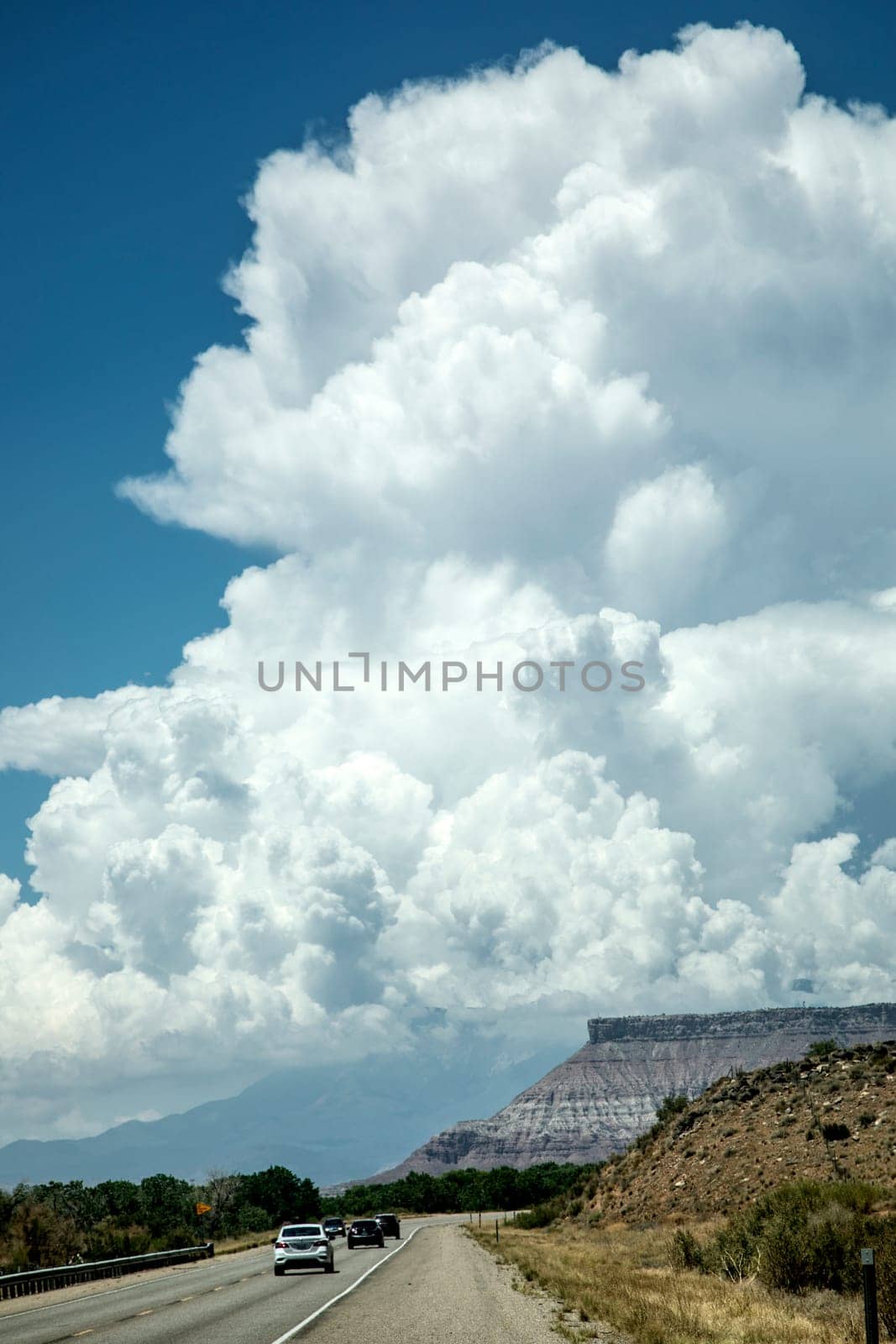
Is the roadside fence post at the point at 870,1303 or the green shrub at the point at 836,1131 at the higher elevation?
the roadside fence post at the point at 870,1303

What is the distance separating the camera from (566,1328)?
21.7 meters

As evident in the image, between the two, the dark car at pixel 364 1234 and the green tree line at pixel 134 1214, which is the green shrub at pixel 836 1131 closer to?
the dark car at pixel 364 1234

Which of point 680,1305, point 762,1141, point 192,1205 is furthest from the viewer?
point 192,1205

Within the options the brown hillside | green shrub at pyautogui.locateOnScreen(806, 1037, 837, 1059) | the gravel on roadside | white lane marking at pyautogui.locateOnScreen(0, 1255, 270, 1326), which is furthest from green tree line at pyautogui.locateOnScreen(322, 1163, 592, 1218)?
the gravel on roadside

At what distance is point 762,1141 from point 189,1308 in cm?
3787

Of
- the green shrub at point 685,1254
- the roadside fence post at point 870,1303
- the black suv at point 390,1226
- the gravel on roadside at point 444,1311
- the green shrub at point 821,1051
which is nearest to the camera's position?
the roadside fence post at point 870,1303

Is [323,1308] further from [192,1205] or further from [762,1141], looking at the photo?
[192,1205]

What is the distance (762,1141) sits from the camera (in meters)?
58.5

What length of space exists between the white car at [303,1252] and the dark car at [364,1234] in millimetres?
19991

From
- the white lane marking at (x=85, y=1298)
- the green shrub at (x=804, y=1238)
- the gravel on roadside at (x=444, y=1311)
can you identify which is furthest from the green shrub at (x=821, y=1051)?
the white lane marking at (x=85, y=1298)

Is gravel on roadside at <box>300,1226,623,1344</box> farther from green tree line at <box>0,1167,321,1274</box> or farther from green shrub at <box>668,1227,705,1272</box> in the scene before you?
green tree line at <box>0,1167,321,1274</box>

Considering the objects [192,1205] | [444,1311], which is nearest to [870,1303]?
[444,1311]

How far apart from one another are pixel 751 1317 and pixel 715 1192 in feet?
123

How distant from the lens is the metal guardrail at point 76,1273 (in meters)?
38.7
